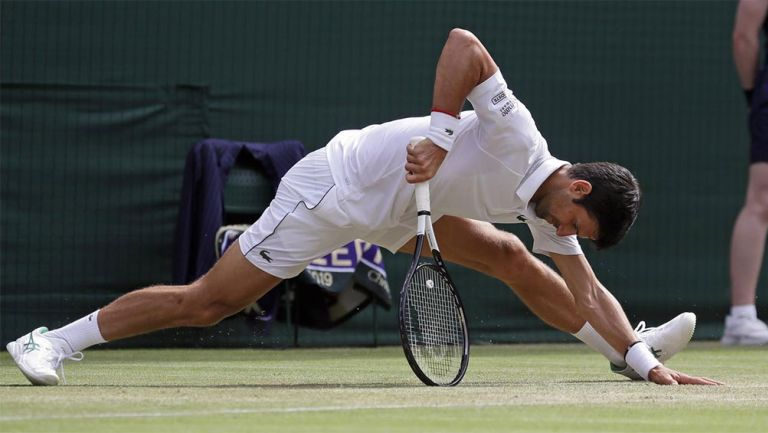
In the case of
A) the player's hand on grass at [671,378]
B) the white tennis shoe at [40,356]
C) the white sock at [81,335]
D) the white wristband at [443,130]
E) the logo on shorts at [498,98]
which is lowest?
the player's hand on grass at [671,378]

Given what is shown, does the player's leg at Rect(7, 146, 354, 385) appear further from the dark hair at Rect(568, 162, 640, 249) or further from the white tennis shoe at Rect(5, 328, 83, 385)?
the dark hair at Rect(568, 162, 640, 249)

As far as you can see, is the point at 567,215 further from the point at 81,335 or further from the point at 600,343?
the point at 81,335

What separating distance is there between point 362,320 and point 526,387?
3646mm

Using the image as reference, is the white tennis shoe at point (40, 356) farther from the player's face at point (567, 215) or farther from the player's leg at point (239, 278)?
the player's face at point (567, 215)

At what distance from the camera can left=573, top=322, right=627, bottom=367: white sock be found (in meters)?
5.63

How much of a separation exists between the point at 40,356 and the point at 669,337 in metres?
2.36

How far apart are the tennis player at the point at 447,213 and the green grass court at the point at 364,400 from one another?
0.22 meters

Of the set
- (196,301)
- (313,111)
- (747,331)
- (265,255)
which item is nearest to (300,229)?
(265,255)

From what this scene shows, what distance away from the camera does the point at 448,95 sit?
493cm

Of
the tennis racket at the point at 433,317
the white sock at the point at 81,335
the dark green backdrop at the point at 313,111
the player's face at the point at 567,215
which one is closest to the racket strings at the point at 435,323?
the tennis racket at the point at 433,317

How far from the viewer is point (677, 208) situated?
371 inches

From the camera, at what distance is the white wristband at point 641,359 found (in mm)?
5371

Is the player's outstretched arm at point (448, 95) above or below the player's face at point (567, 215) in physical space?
above

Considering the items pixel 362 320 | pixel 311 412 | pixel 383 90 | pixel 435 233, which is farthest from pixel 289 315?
pixel 311 412
